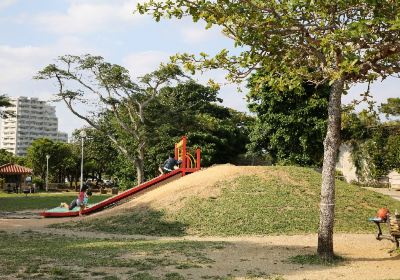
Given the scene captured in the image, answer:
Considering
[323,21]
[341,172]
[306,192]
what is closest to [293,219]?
[306,192]

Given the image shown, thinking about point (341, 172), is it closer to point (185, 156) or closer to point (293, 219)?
point (185, 156)

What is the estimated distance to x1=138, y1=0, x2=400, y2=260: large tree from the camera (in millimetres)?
9086

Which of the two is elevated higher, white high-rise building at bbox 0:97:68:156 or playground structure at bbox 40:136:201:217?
white high-rise building at bbox 0:97:68:156

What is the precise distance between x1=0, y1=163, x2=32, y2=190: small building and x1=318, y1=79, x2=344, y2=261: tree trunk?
4799cm

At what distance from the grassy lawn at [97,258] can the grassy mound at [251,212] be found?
10.1 feet

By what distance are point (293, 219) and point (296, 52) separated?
732cm

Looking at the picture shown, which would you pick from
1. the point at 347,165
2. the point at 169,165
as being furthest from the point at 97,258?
the point at 347,165

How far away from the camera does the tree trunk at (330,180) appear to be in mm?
10156

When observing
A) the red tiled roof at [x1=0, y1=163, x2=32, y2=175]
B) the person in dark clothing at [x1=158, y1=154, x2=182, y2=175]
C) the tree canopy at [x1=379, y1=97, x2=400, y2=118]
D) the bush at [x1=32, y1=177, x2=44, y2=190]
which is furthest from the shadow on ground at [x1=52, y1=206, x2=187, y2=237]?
the bush at [x1=32, y1=177, x2=44, y2=190]

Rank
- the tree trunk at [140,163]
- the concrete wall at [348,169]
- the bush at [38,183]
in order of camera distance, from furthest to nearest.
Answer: the bush at [38,183]
the concrete wall at [348,169]
the tree trunk at [140,163]

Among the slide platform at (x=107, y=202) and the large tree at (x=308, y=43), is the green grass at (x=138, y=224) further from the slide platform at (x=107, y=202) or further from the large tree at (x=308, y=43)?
the large tree at (x=308, y=43)

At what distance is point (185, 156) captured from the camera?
77.2ft

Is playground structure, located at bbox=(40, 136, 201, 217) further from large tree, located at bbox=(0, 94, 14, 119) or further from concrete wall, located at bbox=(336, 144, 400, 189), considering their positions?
concrete wall, located at bbox=(336, 144, 400, 189)

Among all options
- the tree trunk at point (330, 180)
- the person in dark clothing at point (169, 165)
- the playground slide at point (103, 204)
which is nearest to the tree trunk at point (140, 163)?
the person in dark clothing at point (169, 165)
